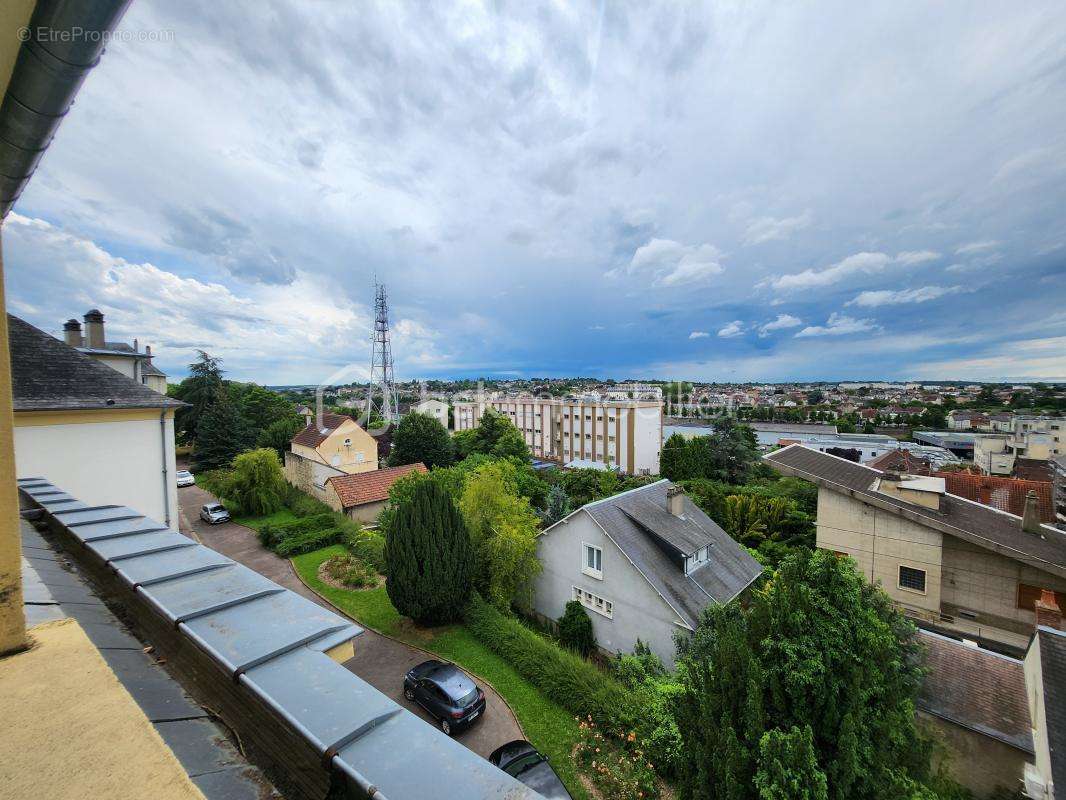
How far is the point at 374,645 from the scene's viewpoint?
12219mm

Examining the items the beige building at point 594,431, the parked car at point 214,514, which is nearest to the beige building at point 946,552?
the beige building at point 594,431

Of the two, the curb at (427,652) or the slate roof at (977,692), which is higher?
the slate roof at (977,692)

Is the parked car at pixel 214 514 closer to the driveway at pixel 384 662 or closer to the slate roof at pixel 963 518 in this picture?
the driveway at pixel 384 662

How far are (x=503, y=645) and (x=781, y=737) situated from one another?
8.48 metres

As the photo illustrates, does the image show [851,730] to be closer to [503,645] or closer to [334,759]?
[334,759]

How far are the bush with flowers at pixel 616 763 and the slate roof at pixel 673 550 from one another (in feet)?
10.9

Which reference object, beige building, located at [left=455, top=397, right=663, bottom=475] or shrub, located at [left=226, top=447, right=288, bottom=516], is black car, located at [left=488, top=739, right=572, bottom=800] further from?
beige building, located at [left=455, top=397, right=663, bottom=475]

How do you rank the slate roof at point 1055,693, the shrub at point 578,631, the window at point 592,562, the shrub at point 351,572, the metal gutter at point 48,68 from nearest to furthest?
the metal gutter at point 48,68 → the slate roof at point 1055,693 → the window at point 592,562 → the shrub at point 578,631 → the shrub at point 351,572

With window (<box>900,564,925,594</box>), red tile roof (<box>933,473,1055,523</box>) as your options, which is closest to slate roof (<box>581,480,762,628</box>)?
window (<box>900,564,925,594</box>)

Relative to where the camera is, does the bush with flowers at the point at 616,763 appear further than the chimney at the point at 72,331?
No

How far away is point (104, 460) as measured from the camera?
25.2ft

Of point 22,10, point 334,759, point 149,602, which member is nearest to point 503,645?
point 149,602

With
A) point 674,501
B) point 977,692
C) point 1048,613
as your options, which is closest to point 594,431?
point 674,501

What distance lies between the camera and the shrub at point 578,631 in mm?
12953
